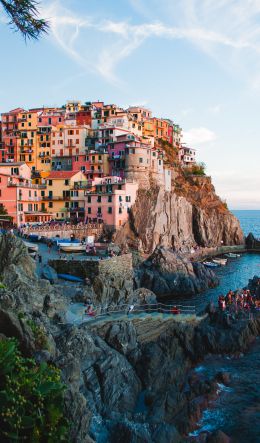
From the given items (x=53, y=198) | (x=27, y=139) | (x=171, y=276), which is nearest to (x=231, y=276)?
(x=171, y=276)

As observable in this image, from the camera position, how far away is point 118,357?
2639cm

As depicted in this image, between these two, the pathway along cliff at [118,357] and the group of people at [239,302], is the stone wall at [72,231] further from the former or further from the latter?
the group of people at [239,302]

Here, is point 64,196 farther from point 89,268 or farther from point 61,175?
point 89,268

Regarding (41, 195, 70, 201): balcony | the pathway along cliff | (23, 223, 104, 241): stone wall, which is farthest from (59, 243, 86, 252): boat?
(41, 195, 70, 201): balcony

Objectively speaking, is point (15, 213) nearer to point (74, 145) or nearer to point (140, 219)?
point (140, 219)

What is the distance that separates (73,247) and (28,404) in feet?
131

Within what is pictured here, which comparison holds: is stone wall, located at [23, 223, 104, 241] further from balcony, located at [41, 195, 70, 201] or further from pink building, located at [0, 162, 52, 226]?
balcony, located at [41, 195, 70, 201]

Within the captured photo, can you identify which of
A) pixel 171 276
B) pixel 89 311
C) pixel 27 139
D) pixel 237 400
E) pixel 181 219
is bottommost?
pixel 237 400

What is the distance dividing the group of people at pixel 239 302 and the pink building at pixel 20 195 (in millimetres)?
35988

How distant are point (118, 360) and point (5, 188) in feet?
154

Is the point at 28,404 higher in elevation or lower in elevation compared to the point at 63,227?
lower

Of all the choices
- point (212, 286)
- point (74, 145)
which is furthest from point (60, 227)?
point (74, 145)

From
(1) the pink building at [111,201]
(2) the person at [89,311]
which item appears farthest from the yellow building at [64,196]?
(2) the person at [89,311]

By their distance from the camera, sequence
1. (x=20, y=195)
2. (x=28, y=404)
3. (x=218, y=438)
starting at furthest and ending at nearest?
(x=20, y=195) < (x=218, y=438) < (x=28, y=404)
